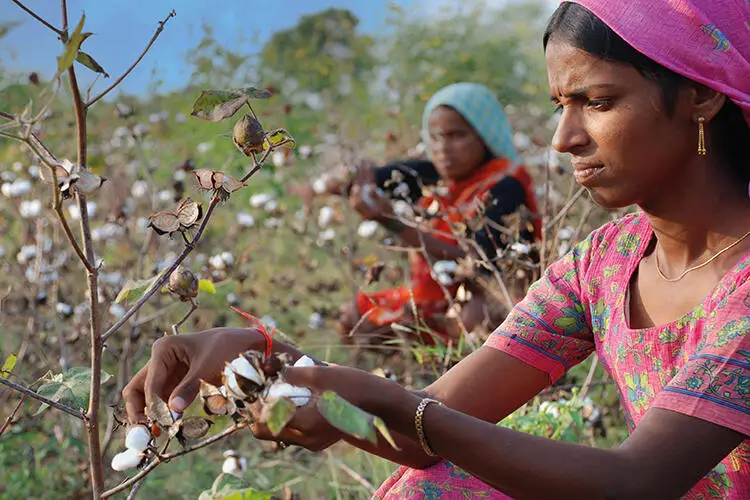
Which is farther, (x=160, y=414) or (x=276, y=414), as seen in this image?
(x=160, y=414)

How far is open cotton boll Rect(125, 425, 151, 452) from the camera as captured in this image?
0.96m

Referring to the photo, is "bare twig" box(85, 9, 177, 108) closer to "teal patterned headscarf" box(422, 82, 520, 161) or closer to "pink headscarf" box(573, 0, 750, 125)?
"pink headscarf" box(573, 0, 750, 125)

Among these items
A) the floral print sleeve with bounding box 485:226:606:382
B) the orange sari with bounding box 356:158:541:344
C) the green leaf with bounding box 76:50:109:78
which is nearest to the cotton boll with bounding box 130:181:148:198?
the orange sari with bounding box 356:158:541:344

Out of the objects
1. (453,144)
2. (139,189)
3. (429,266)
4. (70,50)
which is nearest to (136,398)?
(70,50)

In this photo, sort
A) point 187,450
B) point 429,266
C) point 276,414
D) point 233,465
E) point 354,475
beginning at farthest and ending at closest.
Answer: point 429,266, point 354,475, point 233,465, point 187,450, point 276,414

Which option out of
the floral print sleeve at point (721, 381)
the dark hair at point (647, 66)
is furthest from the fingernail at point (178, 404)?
the dark hair at point (647, 66)

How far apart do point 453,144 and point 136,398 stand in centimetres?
247

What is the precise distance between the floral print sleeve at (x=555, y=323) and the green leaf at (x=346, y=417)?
27.3 inches

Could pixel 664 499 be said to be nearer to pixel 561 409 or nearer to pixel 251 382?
pixel 251 382

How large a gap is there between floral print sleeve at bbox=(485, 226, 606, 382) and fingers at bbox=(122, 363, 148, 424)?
57 cm

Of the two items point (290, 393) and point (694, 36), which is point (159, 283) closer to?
point (290, 393)

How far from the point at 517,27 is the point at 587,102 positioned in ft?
23.2

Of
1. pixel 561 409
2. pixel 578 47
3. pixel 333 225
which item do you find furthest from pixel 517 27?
pixel 578 47

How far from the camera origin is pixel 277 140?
3.42 ft
